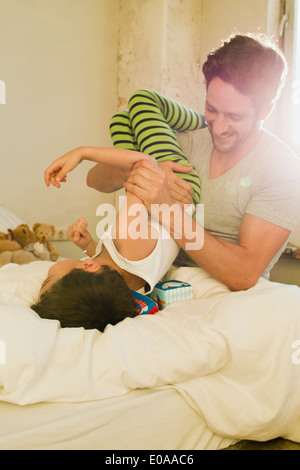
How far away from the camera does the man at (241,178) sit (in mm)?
1126

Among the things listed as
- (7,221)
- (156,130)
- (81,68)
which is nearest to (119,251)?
(156,130)

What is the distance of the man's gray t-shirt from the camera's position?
1169 millimetres

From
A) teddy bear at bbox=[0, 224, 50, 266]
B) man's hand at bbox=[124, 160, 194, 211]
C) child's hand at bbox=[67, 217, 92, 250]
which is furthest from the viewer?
teddy bear at bbox=[0, 224, 50, 266]

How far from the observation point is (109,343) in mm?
732

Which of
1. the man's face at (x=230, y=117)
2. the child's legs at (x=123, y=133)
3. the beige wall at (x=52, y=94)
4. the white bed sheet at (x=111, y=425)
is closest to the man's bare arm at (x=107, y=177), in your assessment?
the child's legs at (x=123, y=133)

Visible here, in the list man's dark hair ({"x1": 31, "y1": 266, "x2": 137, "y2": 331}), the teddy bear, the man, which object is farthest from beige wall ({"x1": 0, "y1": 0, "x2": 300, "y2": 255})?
man's dark hair ({"x1": 31, "y1": 266, "x2": 137, "y2": 331})

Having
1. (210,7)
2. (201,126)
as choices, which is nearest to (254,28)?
(210,7)

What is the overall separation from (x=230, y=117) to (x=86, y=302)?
0.73m

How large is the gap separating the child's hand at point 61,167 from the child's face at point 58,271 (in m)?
0.22

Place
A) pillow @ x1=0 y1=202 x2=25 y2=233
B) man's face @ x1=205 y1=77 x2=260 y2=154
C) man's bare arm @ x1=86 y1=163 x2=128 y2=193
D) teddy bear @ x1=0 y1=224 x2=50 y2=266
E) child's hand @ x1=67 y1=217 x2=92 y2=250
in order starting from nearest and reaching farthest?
man's face @ x1=205 y1=77 x2=260 y2=154 < child's hand @ x1=67 y1=217 x2=92 y2=250 < man's bare arm @ x1=86 y1=163 x2=128 y2=193 < teddy bear @ x1=0 y1=224 x2=50 y2=266 < pillow @ x1=0 y1=202 x2=25 y2=233

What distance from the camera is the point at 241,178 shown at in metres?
1.26

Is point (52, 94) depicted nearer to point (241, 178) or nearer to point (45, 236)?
point (45, 236)

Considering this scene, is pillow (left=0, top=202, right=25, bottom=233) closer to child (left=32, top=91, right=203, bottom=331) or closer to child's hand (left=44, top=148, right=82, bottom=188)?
child (left=32, top=91, right=203, bottom=331)
